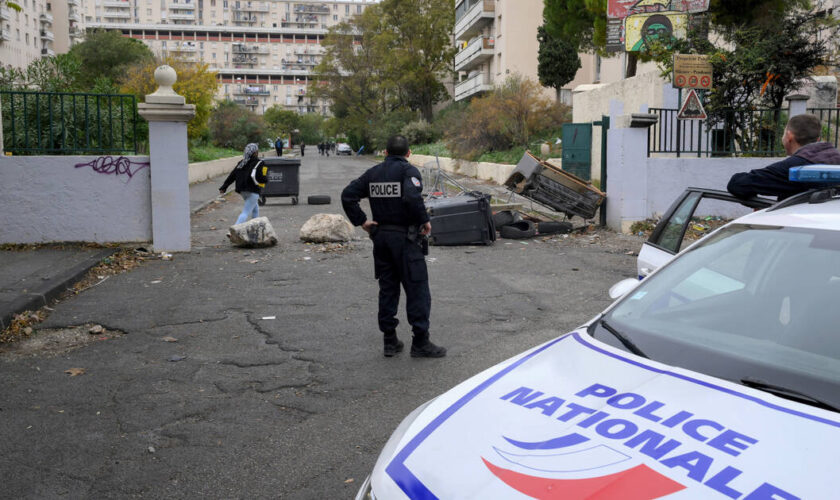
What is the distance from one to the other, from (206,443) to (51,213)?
843 centimetres

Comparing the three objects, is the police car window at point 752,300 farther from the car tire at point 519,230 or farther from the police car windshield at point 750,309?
the car tire at point 519,230

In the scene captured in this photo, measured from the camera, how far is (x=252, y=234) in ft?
40.1

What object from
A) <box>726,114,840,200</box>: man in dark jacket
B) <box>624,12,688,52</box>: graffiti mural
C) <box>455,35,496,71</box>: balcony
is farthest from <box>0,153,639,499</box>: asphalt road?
<box>455,35,496,71</box>: balcony

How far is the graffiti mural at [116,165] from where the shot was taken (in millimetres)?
11430

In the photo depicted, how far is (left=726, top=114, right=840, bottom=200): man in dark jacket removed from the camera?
177 inches

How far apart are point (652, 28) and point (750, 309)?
17615mm

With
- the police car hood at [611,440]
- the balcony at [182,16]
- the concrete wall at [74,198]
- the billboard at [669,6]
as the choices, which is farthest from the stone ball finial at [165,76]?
the balcony at [182,16]

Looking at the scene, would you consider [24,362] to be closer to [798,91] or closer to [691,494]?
[691,494]

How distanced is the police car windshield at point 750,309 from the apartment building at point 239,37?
504 feet

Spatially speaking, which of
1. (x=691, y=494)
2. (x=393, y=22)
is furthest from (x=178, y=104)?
(x=393, y=22)

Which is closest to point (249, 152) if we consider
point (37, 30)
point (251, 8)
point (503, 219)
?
point (503, 219)

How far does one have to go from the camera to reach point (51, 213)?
11.4 meters

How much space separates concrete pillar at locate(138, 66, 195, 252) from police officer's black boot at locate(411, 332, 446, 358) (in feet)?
21.7

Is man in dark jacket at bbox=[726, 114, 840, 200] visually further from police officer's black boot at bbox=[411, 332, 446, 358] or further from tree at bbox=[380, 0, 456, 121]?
tree at bbox=[380, 0, 456, 121]
